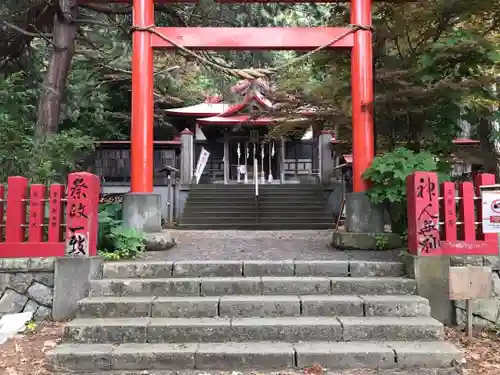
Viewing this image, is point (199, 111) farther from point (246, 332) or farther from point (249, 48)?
point (246, 332)

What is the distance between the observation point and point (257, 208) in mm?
13156

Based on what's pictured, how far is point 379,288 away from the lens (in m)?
4.73

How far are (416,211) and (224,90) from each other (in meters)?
5.54

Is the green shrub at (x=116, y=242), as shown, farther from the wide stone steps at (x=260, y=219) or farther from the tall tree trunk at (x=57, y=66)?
the wide stone steps at (x=260, y=219)

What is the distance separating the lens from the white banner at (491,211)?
465 cm

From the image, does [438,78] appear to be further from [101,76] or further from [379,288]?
[101,76]

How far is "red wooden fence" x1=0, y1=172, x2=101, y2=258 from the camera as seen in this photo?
486 cm

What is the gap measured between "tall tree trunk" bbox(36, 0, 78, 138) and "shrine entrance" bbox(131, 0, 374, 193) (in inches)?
99.8

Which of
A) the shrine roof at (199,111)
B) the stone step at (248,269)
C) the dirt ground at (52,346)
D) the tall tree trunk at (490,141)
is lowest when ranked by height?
the dirt ground at (52,346)

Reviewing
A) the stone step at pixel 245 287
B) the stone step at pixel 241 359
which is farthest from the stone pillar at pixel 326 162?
the stone step at pixel 241 359

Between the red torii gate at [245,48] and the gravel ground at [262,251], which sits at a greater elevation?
the red torii gate at [245,48]

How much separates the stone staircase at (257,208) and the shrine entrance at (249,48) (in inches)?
223

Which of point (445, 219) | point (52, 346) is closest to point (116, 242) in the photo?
point (52, 346)

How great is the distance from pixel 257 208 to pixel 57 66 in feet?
23.0
